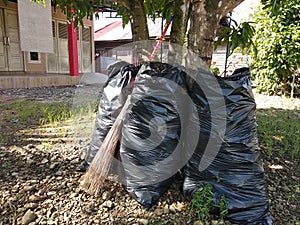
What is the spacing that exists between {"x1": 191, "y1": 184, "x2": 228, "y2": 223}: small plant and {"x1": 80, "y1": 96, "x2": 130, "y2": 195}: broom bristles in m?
0.56

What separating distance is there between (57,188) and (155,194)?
0.62m

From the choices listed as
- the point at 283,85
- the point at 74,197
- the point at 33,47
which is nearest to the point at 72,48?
the point at 33,47

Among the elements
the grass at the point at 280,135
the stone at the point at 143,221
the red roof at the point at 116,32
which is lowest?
the stone at the point at 143,221

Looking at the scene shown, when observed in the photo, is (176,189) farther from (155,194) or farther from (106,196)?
(106,196)

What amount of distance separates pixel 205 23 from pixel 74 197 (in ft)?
4.38

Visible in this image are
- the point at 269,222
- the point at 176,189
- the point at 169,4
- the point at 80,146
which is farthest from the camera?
the point at 80,146

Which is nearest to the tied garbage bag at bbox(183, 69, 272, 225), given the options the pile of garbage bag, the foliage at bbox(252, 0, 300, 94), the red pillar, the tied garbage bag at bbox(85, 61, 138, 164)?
the pile of garbage bag

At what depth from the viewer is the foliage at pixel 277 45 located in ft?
16.9

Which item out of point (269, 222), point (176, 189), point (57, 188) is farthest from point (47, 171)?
point (269, 222)

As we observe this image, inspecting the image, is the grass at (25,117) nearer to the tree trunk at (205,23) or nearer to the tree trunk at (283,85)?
the tree trunk at (205,23)

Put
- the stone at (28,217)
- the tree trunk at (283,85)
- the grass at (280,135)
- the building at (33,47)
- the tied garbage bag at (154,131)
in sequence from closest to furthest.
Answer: the stone at (28,217) → the tied garbage bag at (154,131) → the grass at (280,135) → the tree trunk at (283,85) → the building at (33,47)

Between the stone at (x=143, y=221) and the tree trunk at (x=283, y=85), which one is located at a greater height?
the tree trunk at (x=283, y=85)

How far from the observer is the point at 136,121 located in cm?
134

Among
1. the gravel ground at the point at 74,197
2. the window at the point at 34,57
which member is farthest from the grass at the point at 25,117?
the window at the point at 34,57
